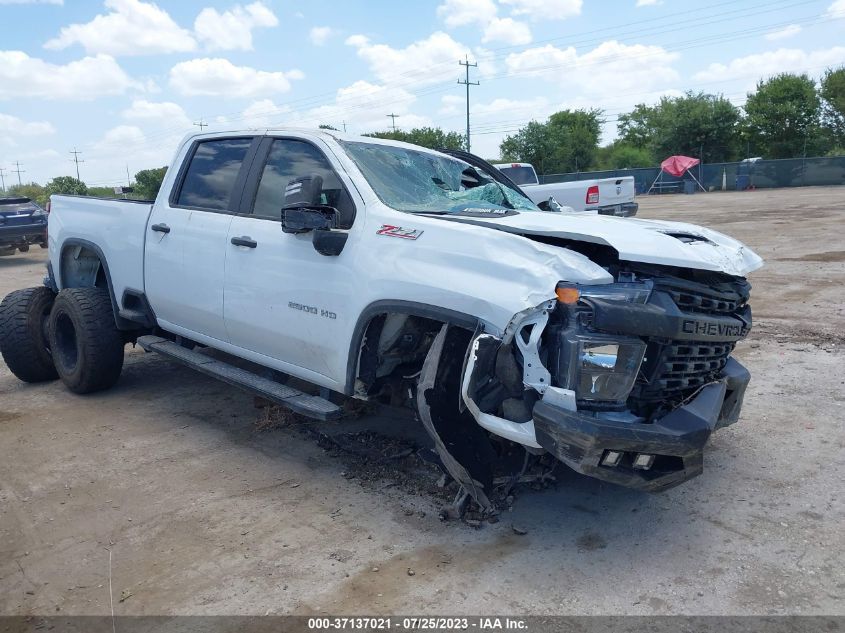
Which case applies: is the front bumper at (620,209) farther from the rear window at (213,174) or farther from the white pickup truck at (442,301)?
the rear window at (213,174)

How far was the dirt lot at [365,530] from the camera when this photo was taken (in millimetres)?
3047

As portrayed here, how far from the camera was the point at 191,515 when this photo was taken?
3854mm

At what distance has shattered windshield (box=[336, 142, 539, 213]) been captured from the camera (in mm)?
4176

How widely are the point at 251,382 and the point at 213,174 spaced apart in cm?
157

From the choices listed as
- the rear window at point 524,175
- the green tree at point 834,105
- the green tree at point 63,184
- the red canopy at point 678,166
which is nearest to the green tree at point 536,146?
the red canopy at point 678,166

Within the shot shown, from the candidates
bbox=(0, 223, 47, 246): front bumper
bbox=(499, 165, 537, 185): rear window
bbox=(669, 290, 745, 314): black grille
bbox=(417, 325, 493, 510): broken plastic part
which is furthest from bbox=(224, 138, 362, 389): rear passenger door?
bbox=(0, 223, 47, 246): front bumper

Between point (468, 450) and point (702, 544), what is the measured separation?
3.79ft

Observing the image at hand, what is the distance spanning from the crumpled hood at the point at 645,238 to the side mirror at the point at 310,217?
649 millimetres

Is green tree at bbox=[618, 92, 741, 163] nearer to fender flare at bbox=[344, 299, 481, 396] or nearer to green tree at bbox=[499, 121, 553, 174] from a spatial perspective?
green tree at bbox=[499, 121, 553, 174]

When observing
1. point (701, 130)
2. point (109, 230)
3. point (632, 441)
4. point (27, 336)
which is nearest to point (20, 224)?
point (27, 336)

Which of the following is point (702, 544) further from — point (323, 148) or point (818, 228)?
point (818, 228)

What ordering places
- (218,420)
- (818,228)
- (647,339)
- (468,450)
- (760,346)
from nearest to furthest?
(647,339) → (468,450) → (218,420) → (760,346) → (818,228)

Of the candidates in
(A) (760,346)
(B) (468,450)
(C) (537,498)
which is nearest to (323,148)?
(B) (468,450)

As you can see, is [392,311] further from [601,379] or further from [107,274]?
[107,274]
